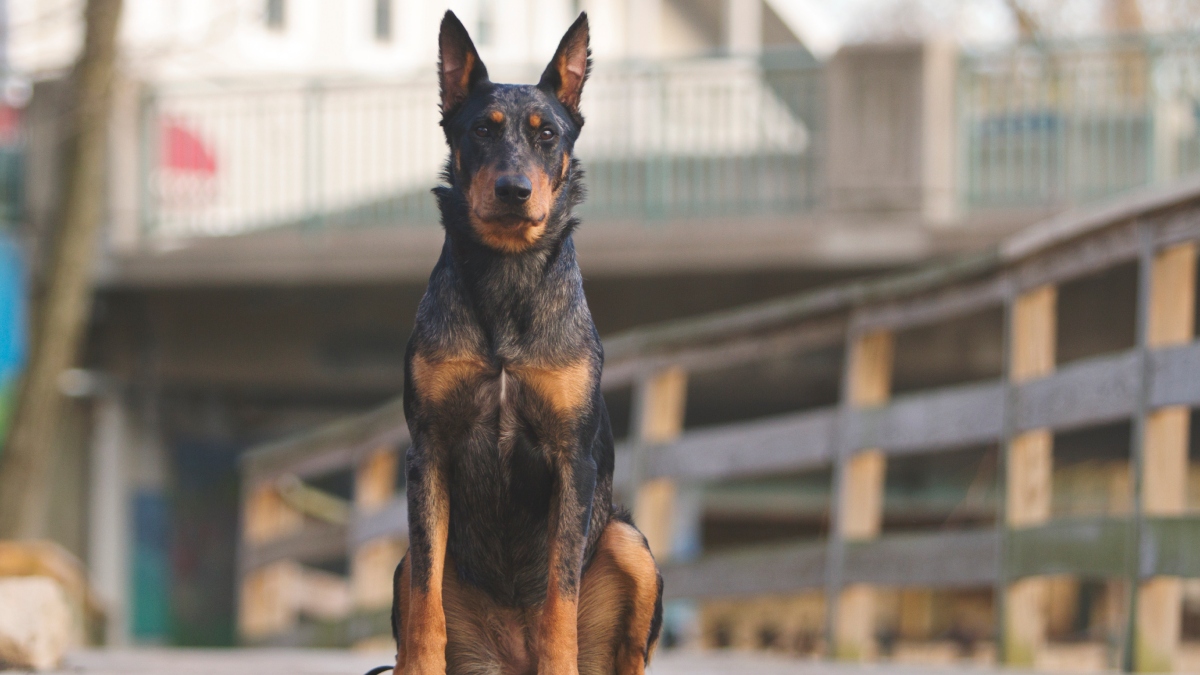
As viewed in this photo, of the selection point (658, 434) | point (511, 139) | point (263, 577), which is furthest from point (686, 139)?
point (511, 139)

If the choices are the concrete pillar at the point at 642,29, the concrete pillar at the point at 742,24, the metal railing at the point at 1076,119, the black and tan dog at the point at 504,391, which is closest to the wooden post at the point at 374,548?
the metal railing at the point at 1076,119

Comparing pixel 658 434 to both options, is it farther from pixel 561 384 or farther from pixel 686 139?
pixel 686 139

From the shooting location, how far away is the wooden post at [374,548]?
980cm

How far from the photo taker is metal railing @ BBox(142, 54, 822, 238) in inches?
538

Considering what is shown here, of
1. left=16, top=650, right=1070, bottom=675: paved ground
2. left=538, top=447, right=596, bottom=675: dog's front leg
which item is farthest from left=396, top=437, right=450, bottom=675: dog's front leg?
left=16, top=650, right=1070, bottom=675: paved ground

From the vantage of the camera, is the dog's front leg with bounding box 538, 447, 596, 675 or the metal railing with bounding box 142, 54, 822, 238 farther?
the metal railing with bounding box 142, 54, 822, 238

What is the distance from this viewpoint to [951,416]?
6.29m

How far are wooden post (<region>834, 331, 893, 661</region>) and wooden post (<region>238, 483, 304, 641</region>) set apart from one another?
575cm

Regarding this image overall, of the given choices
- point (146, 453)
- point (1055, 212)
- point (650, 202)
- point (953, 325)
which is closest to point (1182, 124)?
point (1055, 212)

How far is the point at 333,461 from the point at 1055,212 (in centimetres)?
584

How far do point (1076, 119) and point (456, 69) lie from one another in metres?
9.95

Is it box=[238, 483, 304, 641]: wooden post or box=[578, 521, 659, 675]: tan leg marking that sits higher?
box=[578, 521, 659, 675]: tan leg marking

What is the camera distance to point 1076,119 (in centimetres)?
1289

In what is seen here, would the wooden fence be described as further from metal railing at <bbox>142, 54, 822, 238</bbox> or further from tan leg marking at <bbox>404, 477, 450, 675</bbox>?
metal railing at <bbox>142, 54, 822, 238</bbox>
